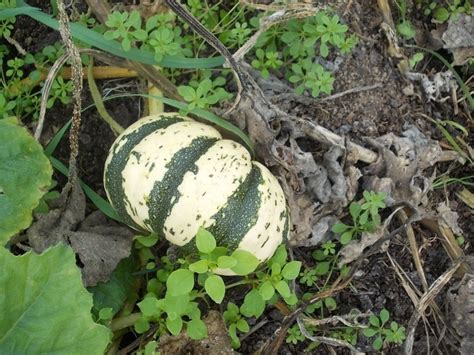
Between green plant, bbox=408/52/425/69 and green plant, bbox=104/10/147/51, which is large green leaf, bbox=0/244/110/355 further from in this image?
green plant, bbox=408/52/425/69

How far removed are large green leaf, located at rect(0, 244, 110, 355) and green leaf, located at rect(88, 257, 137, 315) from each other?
1.67 ft

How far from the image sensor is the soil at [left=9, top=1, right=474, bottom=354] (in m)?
2.88

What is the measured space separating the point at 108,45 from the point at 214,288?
109 cm

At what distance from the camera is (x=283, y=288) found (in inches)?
95.4

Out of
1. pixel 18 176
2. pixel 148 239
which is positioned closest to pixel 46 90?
pixel 18 176

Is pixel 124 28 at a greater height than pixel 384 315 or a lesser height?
greater

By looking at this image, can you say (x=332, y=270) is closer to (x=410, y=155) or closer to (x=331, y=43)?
(x=410, y=155)

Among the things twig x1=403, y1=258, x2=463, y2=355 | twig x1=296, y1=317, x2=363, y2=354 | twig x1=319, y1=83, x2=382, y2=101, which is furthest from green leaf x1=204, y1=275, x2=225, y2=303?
twig x1=319, y1=83, x2=382, y2=101

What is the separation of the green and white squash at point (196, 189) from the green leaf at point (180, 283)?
0.68ft

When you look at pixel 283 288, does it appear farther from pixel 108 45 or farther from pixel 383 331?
pixel 108 45

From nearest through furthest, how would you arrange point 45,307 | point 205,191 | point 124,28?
point 45,307 → point 205,191 → point 124,28

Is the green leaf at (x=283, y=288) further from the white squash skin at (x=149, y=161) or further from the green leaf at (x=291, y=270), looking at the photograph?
the white squash skin at (x=149, y=161)

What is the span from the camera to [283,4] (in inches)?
105

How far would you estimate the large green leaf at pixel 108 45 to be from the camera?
262cm
